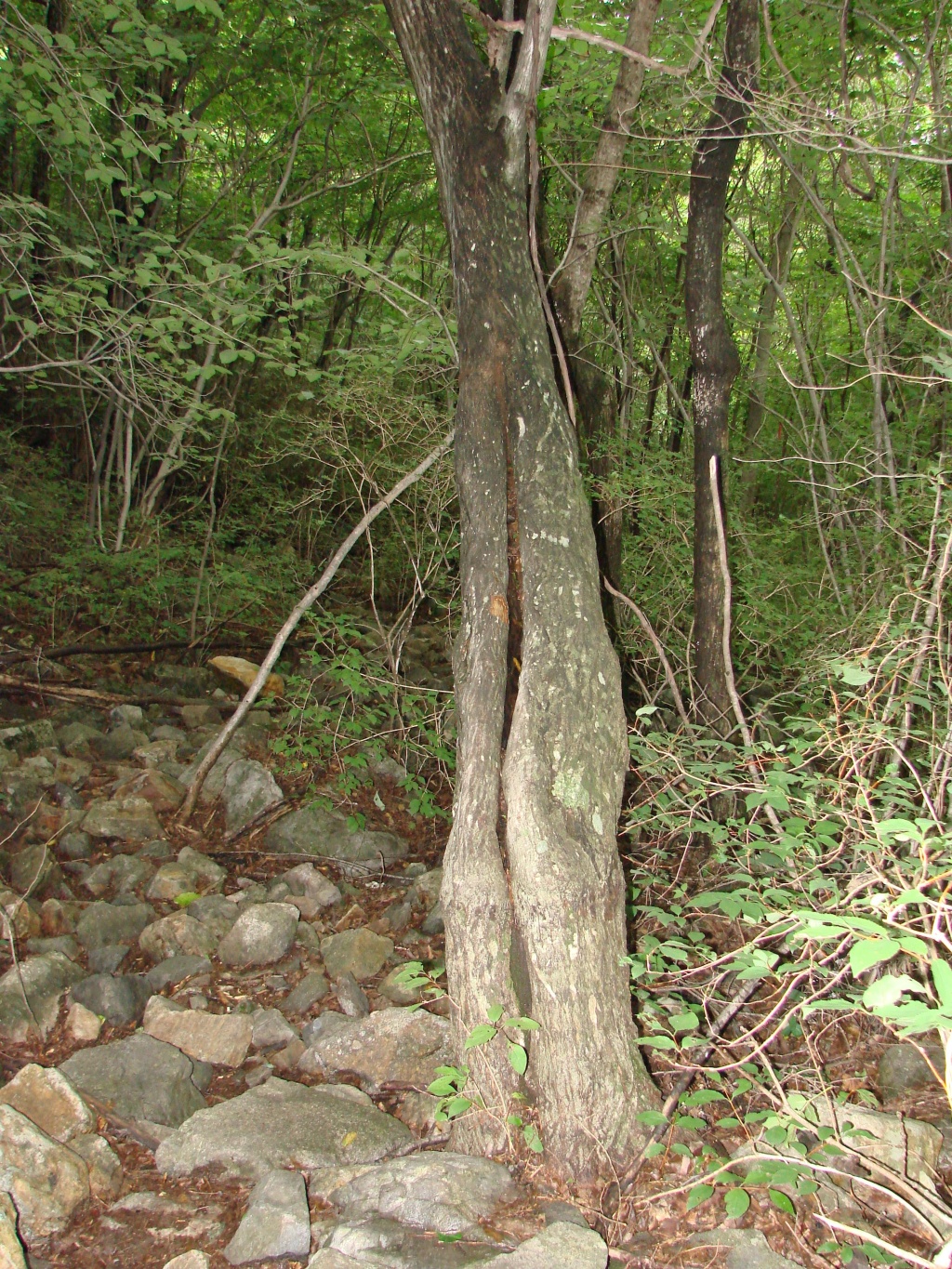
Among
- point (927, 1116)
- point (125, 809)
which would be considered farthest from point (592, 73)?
point (927, 1116)

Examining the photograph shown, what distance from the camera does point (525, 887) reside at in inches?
84.0

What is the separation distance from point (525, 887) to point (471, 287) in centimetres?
184

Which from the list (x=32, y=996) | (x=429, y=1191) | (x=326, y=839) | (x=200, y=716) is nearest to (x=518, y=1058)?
(x=429, y=1191)

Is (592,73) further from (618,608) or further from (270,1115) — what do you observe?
(270,1115)

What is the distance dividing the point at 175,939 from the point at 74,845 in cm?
94

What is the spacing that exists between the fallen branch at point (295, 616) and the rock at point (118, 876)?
484 mm

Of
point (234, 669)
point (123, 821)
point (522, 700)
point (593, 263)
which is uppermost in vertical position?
point (593, 263)

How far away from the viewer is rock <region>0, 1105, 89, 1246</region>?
2.06 meters

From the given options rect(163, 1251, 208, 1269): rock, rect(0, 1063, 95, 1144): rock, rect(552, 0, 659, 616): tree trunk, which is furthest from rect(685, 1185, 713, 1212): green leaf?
rect(552, 0, 659, 616): tree trunk

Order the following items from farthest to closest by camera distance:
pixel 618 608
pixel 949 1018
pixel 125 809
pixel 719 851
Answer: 1. pixel 618 608
2. pixel 125 809
3. pixel 719 851
4. pixel 949 1018

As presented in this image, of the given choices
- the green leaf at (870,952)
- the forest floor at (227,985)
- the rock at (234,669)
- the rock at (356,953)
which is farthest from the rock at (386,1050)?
the rock at (234,669)

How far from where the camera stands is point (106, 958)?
10.8 ft

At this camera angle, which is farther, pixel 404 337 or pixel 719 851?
pixel 404 337

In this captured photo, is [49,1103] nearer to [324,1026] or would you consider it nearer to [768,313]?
[324,1026]
